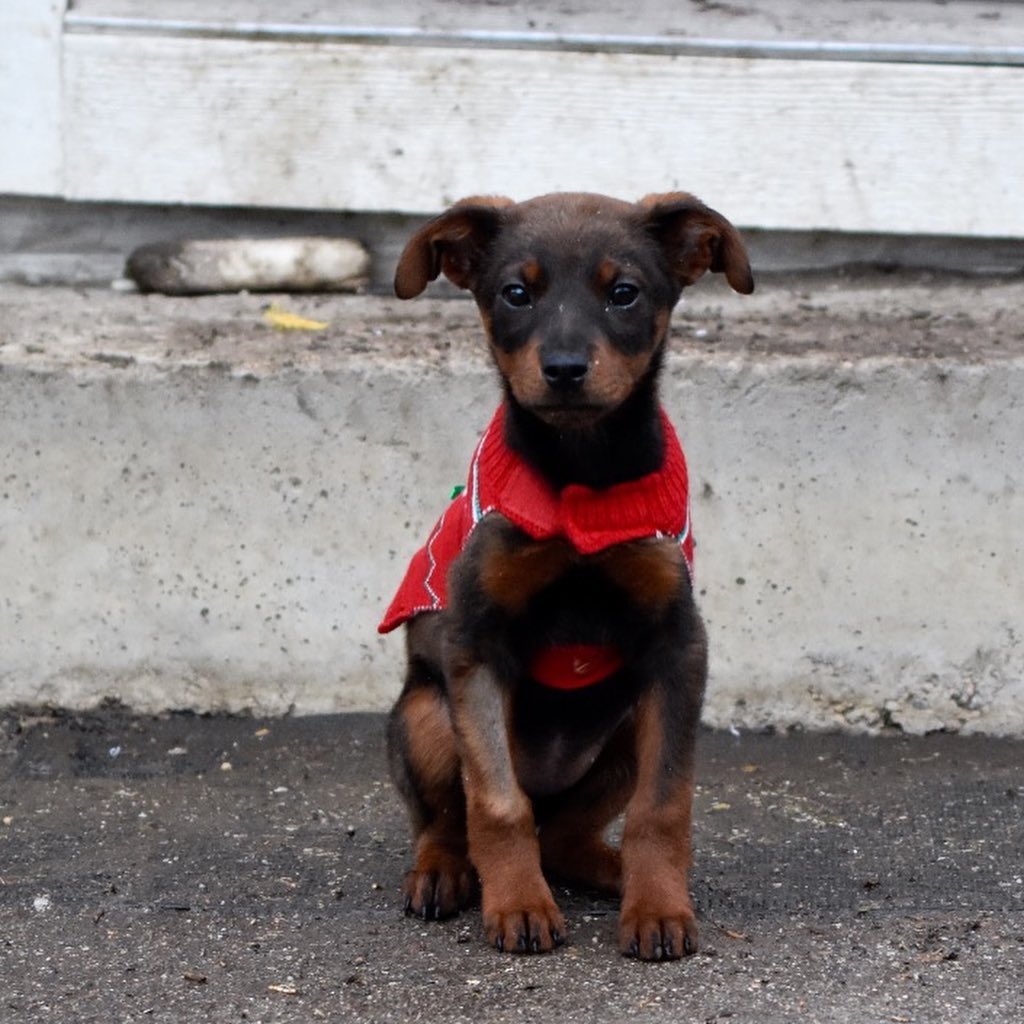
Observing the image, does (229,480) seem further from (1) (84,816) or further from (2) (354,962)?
(2) (354,962)

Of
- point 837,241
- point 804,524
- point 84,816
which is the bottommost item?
point 84,816

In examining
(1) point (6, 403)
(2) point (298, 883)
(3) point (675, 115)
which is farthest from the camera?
(3) point (675, 115)

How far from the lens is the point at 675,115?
6.04 meters

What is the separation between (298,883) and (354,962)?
1.88ft

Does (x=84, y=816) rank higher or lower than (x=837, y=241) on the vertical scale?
lower

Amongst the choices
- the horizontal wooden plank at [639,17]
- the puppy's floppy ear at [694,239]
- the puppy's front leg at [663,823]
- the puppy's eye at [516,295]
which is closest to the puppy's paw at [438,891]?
the puppy's front leg at [663,823]

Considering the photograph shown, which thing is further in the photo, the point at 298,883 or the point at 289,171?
the point at 289,171

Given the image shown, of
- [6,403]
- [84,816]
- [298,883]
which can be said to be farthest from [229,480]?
[298,883]

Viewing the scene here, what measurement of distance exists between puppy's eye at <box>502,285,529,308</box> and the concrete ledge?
1486mm

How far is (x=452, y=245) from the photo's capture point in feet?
14.2

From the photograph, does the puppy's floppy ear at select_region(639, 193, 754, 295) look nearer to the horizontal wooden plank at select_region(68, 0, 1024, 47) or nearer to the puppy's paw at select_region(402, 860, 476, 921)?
the puppy's paw at select_region(402, 860, 476, 921)

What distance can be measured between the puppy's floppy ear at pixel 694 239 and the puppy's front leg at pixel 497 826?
3.33ft

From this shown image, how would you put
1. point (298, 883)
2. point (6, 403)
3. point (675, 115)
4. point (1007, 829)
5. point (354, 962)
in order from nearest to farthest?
point (354, 962), point (298, 883), point (1007, 829), point (6, 403), point (675, 115)

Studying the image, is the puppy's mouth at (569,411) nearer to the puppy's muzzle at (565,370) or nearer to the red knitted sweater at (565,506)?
the puppy's muzzle at (565,370)
